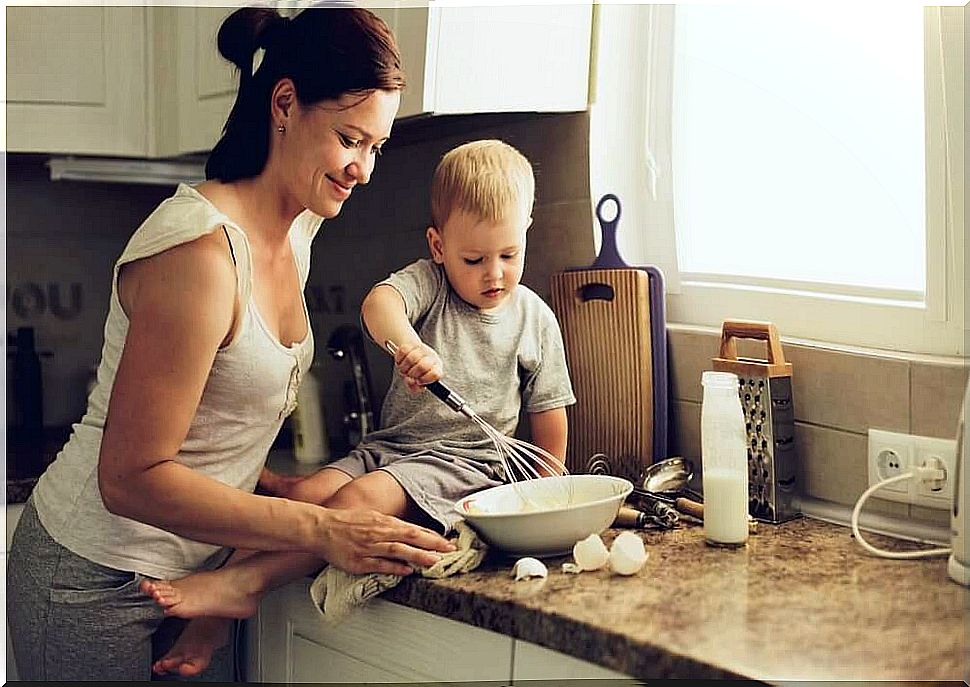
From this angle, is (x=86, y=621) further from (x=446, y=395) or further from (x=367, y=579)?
(x=446, y=395)

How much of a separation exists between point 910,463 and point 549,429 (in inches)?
17.6


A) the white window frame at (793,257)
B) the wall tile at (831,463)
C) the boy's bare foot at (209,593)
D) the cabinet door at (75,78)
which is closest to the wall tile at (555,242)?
the white window frame at (793,257)

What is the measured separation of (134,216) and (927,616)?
173 centimetres

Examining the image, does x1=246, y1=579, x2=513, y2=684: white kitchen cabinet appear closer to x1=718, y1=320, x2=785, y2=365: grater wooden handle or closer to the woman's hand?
the woman's hand

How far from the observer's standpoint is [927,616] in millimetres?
1070

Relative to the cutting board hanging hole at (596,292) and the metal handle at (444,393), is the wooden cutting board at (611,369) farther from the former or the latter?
the metal handle at (444,393)

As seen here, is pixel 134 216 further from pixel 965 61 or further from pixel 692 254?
pixel 965 61

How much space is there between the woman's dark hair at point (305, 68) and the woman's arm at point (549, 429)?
0.46 meters

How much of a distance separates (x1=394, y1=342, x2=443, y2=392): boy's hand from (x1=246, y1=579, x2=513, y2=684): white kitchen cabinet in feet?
0.86

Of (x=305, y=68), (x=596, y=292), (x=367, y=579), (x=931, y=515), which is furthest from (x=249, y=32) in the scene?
(x=931, y=515)

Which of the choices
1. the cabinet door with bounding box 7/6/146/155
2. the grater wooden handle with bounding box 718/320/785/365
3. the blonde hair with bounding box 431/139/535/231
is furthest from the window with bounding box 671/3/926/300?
the cabinet door with bounding box 7/6/146/155

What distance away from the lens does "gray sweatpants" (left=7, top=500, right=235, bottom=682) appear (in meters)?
1.29

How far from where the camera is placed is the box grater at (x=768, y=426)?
4.56ft

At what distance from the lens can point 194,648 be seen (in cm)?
133
